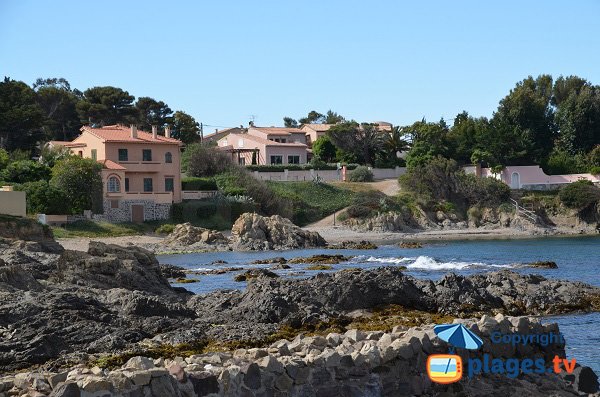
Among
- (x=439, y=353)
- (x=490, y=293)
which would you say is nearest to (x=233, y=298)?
(x=490, y=293)

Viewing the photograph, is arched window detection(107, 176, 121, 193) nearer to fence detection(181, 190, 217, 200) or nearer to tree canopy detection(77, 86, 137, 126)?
fence detection(181, 190, 217, 200)

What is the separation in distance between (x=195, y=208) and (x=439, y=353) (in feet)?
189

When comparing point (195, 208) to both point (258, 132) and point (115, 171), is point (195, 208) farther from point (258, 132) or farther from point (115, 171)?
point (258, 132)

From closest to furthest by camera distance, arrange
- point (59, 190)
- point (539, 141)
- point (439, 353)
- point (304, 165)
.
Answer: point (439, 353) < point (59, 190) < point (304, 165) < point (539, 141)

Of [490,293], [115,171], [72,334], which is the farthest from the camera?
[115,171]

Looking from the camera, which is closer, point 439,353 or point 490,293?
point 439,353

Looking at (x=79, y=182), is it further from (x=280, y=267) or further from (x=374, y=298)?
(x=374, y=298)

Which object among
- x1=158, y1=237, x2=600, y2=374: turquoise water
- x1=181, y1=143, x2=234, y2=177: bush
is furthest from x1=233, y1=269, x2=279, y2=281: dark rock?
x1=181, y1=143, x2=234, y2=177: bush

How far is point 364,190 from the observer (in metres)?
82.1

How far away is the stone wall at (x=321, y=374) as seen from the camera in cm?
1154

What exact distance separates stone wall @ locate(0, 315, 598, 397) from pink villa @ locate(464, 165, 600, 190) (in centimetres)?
7219

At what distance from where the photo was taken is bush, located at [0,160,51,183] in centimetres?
6425

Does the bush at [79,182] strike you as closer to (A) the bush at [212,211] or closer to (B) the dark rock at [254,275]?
(A) the bush at [212,211]

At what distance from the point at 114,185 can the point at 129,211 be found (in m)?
2.13
